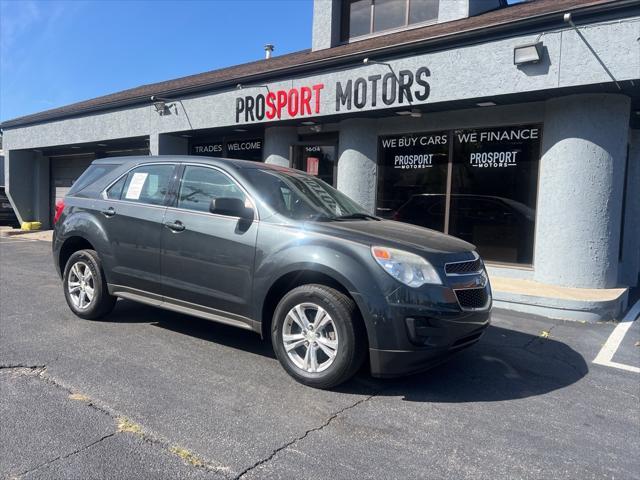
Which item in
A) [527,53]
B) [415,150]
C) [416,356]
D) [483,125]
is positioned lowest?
[416,356]

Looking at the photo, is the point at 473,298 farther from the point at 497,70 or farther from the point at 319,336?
the point at 497,70

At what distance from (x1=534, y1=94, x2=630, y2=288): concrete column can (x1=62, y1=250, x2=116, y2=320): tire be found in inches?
251

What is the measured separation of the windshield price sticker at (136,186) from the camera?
5.25 m

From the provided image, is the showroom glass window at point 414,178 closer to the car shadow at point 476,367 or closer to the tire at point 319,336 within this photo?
the car shadow at point 476,367

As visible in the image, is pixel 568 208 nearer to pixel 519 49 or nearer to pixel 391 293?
pixel 519 49

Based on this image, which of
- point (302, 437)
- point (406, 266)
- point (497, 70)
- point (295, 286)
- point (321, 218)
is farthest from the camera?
point (497, 70)

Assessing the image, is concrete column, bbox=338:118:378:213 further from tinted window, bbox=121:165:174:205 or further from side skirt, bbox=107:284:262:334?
side skirt, bbox=107:284:262:334

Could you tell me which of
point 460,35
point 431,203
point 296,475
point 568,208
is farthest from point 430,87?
point 296,475

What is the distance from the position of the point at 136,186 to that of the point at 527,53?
5.64 m

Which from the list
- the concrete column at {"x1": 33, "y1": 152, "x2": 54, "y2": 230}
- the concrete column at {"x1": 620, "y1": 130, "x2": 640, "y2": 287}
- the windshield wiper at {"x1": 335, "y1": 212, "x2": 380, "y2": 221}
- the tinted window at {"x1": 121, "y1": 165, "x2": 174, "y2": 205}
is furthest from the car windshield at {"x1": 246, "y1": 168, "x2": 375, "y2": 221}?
the concrete column at {"x1": 33, "y1": 152, "x2": 54, "y2": 230}

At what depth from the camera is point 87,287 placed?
5.55 metres

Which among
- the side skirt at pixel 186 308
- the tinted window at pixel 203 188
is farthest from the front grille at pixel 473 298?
the tinted window at pixel 203 188

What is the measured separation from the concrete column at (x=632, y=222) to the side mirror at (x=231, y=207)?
7817 mm

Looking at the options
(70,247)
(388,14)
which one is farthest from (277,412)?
(388,14)
